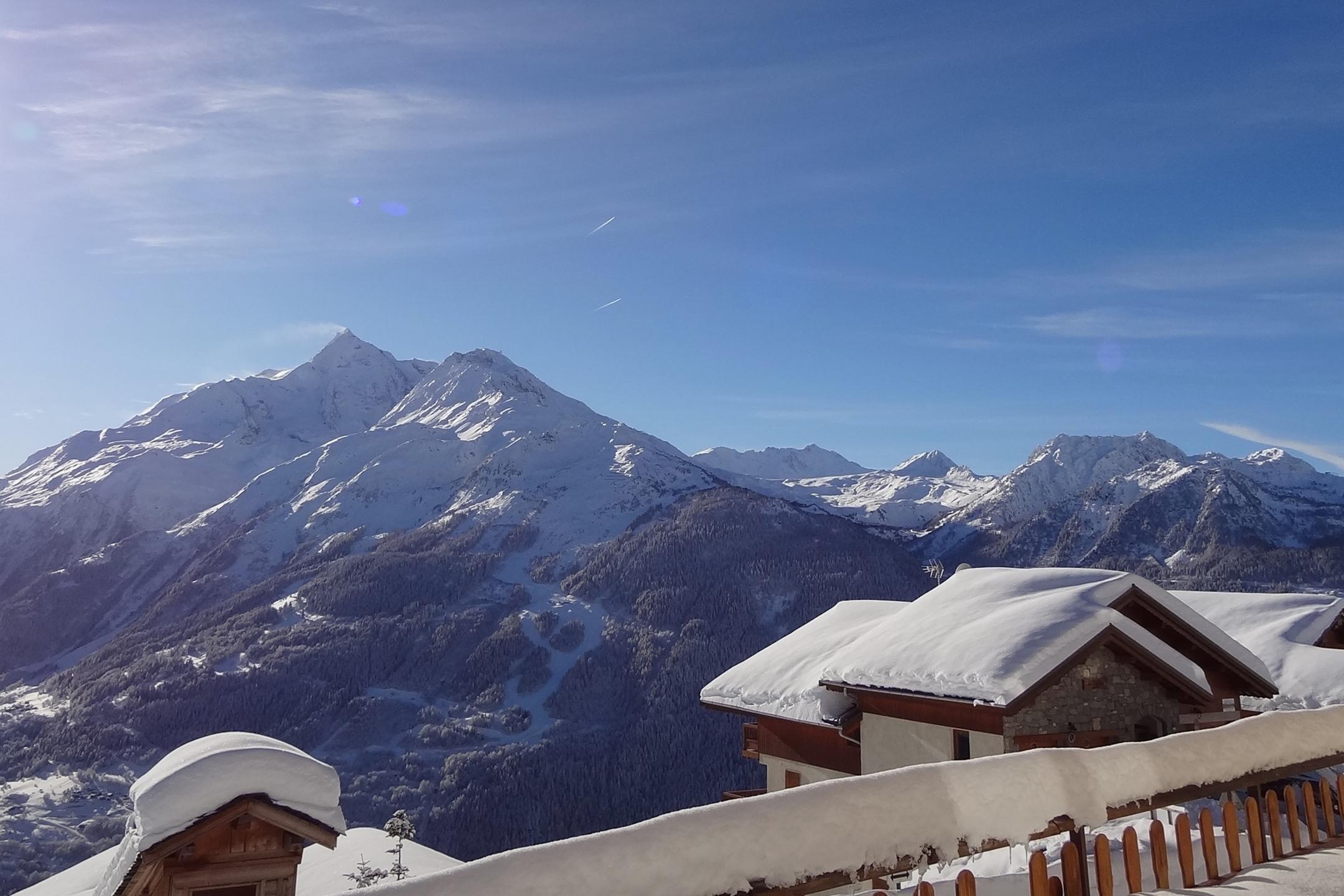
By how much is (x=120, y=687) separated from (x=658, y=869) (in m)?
180

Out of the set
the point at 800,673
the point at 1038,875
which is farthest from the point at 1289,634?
the point at 1038,875

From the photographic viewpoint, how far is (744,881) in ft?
10.2

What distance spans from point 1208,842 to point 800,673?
14486mm

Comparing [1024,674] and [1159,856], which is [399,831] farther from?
[1159,856]

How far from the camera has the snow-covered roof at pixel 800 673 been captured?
1761 cm

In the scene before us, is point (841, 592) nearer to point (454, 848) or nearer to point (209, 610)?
point (454, 848)

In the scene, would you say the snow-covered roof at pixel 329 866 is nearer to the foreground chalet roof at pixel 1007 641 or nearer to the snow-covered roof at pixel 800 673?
the snow-covered roof at pixel 800 673

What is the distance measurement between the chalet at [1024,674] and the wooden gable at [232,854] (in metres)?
9.15

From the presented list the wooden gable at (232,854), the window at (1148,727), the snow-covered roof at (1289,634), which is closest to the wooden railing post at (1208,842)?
the wooden gable at (232,854)

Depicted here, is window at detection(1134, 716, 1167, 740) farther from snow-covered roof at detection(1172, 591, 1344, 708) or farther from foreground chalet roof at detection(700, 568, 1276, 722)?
snow-covered roof at detection(1172, 591, 1344, 708)

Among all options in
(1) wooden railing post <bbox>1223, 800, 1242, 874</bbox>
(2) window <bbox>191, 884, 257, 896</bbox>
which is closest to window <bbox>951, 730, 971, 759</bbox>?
(1) wooden railing post <bbox>1223, 800, 1242, 874</bbox>

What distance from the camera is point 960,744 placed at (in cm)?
1405

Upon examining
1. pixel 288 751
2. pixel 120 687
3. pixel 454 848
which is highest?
pixel 288 751

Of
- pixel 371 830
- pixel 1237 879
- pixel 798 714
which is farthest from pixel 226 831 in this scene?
pixel 371 830
